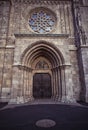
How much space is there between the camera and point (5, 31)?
990 centimetres

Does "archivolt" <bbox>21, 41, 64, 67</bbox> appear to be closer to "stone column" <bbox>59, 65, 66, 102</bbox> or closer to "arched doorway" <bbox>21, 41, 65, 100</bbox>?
"arched doorway" <bbox>21, 41, 65, 100</bbox>

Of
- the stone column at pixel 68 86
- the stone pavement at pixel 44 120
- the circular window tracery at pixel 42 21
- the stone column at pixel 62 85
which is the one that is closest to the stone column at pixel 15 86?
the stone pavement at pixel 44 120

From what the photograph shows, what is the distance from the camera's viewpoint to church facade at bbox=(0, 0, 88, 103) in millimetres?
8204

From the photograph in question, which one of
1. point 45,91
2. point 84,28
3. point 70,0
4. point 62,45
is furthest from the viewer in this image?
point 70,0

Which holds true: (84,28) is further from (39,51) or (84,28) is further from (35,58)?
(35,58)

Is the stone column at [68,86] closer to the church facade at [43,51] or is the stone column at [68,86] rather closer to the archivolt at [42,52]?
the church facade at [43,51]

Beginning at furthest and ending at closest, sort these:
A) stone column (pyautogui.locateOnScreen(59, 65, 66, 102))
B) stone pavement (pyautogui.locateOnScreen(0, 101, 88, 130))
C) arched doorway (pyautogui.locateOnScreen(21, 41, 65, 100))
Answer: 1. arched doorway (pyautogui.locateOnScreen(21, 41, 65, 100))
2. stone column (pyautogui.locateOnScreen(59, 65, 66, 102))
3. stone pavement (pyautogui.locateOnScreen(0, 101, 88, 130))

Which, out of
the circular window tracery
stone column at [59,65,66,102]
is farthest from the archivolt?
the circular window tracery

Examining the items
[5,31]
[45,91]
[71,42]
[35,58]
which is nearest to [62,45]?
[71,42]

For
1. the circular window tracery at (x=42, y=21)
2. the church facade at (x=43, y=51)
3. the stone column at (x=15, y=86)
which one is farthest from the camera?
the circular window tracery at (x=42, y=21)

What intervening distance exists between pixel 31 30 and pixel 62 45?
3.80 metres

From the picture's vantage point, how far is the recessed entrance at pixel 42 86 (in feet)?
31.1

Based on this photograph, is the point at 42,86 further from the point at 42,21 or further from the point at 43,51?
the point at 42,21

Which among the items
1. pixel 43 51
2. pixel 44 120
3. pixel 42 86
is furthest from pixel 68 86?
pixel 44 120
